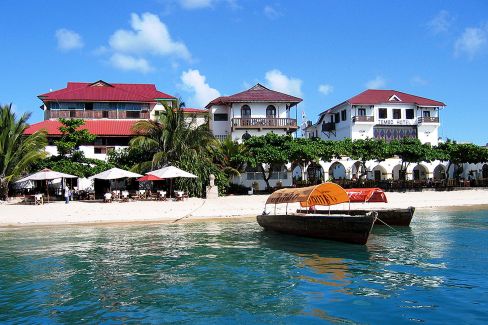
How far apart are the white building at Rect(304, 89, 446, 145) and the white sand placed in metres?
20.9

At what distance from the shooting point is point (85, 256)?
1611 cm

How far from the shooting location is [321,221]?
18438 mm

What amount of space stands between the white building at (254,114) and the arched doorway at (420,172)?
16.9 m

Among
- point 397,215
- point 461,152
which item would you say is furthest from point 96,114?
point 461,152

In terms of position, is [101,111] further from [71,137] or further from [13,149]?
[13,149]

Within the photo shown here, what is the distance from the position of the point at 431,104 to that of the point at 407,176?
32.9ft

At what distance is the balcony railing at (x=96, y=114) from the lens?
147 feet

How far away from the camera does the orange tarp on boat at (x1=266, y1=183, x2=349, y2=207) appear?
67.4 feet

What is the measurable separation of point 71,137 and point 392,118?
121ft

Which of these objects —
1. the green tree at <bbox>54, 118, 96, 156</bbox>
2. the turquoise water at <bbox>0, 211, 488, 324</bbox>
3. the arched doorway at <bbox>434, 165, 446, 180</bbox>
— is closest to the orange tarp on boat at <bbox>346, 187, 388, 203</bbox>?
the turquoise water at <bbox>0, 211, 488, 324</bbox>

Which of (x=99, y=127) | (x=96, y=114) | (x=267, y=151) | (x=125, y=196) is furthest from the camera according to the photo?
(x=96, y=114)

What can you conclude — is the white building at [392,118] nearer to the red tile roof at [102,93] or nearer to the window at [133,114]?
the red tile roof at [102,93]

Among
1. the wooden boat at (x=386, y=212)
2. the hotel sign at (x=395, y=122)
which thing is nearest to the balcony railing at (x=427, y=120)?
the hotel sign at (x=395, y=122)

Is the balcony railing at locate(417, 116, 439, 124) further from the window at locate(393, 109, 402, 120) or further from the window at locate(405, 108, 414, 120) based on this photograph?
the window at locate(393, 109, 402, 120)
